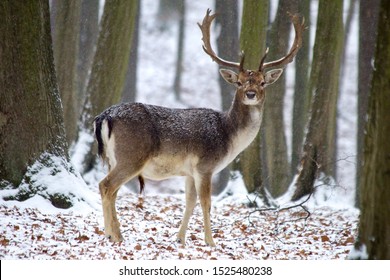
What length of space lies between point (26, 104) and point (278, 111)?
8.43 meters

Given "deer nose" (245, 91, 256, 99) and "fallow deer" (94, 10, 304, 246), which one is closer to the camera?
"fallow deer" (94, 10, 304, 246)

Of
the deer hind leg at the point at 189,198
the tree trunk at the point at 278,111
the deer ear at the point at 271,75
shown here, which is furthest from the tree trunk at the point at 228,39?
the deer hind leg at the point at 189,198

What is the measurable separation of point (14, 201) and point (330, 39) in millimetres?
8110

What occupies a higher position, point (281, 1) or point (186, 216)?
point (281, 1)

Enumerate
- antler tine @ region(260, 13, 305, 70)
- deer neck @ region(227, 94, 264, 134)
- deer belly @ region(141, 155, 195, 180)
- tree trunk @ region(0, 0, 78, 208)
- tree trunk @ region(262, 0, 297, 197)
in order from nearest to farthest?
deer belly @ region(141, 155, 195, 180), tree trunk @ region(0, 0, 78, 208), deer neck @ region(227, 94, 264, 134), antler tine @ region(260, 13, 305, 70), tree trunk @ region(262, 0, 297, 197)

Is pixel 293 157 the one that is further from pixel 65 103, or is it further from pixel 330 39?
pixel 65 103

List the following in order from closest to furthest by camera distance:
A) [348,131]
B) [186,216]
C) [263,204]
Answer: [186,216] → [263,204] → [348,131]

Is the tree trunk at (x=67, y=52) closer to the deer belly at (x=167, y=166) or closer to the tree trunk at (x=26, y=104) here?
the tree trunk at (x=26, y=104)

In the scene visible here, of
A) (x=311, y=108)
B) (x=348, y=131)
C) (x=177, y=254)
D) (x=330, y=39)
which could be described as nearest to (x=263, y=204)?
(x=311, y=108)

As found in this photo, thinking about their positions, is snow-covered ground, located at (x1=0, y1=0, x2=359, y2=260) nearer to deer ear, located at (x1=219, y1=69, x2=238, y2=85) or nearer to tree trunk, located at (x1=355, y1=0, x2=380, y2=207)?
deer ear, located at (x1=219, y1=69, x2=238, y2=85)

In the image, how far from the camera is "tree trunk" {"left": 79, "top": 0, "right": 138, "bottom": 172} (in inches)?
595

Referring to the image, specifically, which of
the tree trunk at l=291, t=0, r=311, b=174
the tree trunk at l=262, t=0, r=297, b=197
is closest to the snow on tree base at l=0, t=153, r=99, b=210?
the tree trunk at l=262, t=0, r=297, b=197

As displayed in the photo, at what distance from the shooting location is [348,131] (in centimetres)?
3394

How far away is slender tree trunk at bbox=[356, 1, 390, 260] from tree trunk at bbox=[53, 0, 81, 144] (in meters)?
11.1
